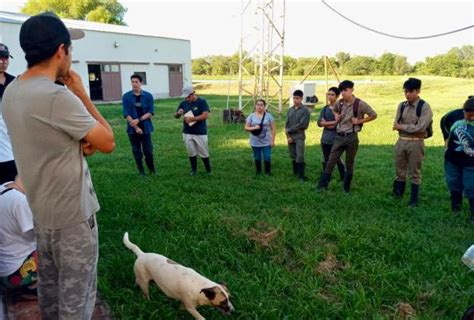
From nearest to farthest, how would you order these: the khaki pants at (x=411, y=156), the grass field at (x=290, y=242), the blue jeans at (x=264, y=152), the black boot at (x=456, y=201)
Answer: the grass field at (x=290, y=242) < the black boot at (x=456, y=201) < the khaki pants at (x=411, y=156) < the blue jeans at (x=264, y=152)

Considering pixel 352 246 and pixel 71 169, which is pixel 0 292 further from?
pixel 352 246

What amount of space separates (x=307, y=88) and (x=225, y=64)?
4021cm

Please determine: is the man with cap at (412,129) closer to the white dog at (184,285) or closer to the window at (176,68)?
the white dog at (184,285)

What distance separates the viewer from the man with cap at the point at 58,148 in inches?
68.1

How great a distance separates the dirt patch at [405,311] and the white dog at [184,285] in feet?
4.12

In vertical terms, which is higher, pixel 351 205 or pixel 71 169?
pixel 71 169

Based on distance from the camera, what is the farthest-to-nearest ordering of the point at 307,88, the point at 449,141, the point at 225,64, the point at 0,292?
1. the point at 225,64
2. the point at 307,88
3. the point at 449,141
4. the point at 0,292

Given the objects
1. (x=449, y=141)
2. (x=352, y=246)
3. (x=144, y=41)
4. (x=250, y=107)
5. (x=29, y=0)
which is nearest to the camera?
(x=352, y=246)

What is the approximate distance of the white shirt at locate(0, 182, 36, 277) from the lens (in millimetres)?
2814

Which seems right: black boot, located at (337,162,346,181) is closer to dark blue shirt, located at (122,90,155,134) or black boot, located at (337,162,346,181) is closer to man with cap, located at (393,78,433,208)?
man with cap, located at (393,78,433,208)

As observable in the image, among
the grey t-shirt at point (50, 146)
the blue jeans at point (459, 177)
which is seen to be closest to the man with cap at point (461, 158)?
the blue jeans at point (459, 177)

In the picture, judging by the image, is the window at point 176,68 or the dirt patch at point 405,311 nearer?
the dirt patch at point 405,311

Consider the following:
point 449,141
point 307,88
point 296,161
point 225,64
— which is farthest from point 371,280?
point 225,64

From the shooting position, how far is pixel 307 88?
1858 centimetres
